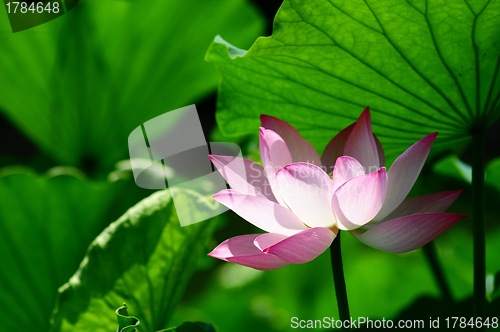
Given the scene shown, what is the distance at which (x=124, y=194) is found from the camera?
0.46 meters

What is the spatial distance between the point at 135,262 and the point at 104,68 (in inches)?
18.0

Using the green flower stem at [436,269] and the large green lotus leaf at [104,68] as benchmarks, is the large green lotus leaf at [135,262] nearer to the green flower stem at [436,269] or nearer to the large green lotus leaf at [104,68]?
the green flower stem at [436,269]

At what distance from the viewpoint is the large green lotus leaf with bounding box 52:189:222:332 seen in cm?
32

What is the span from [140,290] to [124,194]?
16 cm

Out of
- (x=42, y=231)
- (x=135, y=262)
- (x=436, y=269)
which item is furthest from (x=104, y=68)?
(x=436, y=269)

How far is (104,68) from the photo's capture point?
69 centimetres

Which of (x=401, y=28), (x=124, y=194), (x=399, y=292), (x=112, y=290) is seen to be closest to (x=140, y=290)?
(x=112, y=290)

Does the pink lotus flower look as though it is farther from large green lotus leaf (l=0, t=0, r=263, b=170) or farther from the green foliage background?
large green lotus leaf (l=0, t=0, r=263, b=170)

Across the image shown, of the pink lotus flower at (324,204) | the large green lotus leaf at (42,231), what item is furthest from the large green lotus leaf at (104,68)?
the pink lotus flower at (324,204)

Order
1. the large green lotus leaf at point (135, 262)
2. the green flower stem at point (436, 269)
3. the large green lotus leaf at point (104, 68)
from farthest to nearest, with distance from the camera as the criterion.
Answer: the large green lotus leaf at point (104, 68) < the green flower stem at point (436, 269) < the large green lotus leaf at point (135, 262)

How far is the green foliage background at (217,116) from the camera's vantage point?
29cm

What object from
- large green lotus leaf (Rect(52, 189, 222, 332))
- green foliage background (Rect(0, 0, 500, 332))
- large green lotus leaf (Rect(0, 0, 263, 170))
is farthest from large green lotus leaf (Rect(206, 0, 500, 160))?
large green lotus leaf (Rect(0, 0, 263, 170))

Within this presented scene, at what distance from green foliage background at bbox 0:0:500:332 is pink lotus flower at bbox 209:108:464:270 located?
0.08m

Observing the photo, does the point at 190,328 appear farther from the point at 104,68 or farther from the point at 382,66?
the point at 104,68
